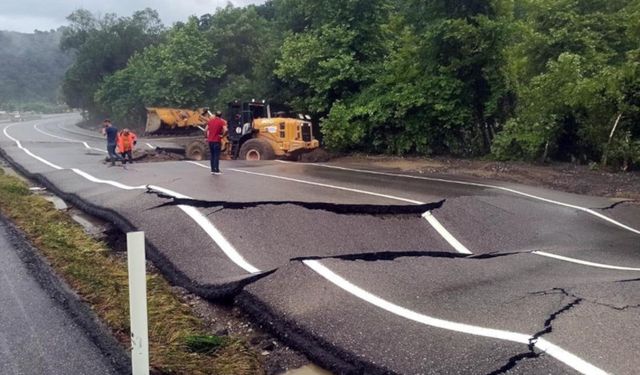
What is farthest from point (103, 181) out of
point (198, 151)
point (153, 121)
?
point (153, 121)

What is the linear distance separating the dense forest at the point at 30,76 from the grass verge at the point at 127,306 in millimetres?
97709

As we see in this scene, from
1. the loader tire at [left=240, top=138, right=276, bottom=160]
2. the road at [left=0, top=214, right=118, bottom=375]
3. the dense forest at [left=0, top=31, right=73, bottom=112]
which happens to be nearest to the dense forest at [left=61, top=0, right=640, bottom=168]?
the loader tire at [left=240, top=138, right=276, bottom=160]

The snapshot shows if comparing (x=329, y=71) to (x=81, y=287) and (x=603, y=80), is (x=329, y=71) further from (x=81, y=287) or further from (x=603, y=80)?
(x=81, y=287)

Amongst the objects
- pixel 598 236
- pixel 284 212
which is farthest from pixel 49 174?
pixel 598 236

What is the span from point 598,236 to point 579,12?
1453 cm

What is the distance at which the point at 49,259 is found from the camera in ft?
24.4

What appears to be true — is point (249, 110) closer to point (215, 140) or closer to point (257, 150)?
point (257, 150)

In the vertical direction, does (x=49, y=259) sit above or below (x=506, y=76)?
below

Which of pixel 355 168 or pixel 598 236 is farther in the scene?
pixel 355 168

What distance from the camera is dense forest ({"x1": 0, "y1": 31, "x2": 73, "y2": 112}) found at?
106 metres

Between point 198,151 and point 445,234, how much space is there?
49.8 feet

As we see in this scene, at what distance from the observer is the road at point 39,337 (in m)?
4.64

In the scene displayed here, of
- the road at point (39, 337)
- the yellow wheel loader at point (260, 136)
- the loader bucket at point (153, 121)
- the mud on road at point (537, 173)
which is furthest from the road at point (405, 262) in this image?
the loader bucket at point (153, 121)

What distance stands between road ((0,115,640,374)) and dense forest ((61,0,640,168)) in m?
4.93
